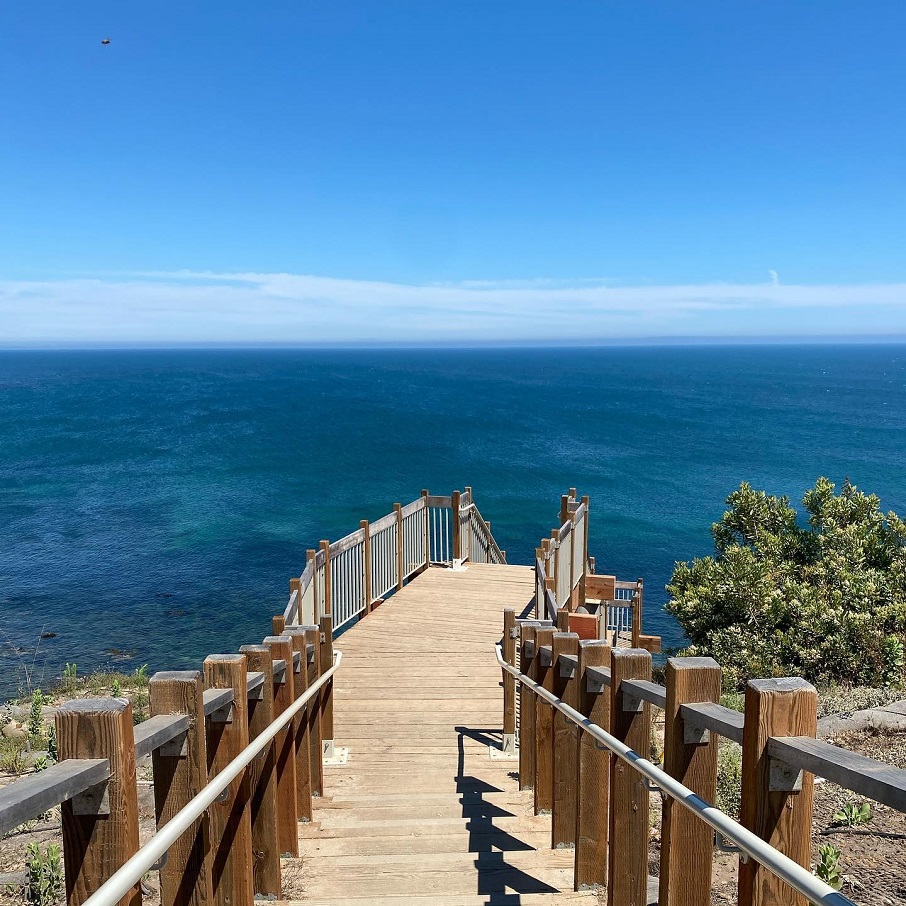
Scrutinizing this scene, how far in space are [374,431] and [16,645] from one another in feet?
170

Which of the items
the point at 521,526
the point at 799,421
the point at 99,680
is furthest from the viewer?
the point at 799,421

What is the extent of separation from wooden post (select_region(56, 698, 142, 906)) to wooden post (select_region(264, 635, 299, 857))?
2.07 metres

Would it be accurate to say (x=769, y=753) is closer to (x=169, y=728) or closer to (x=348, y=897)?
(x=169, y=728)

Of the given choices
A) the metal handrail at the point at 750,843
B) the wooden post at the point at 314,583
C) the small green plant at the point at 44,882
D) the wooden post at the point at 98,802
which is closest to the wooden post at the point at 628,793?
the metal handrail at the point at 750,843

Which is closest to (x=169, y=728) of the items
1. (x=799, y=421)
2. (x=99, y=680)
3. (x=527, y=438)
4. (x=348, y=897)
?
(x=348, y=897)

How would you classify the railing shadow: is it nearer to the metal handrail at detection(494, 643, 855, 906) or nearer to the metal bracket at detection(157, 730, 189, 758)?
the metal handrail at detection(494, 643, 855, 906)

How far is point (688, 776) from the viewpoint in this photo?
2.19 m

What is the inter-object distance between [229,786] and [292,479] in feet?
147

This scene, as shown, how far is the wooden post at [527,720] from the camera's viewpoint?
17.7 ft

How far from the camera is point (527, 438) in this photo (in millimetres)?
67312

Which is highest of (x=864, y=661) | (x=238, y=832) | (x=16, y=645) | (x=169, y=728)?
(x=169, y=728)

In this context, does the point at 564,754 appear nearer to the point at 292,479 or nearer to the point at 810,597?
the point at 810,597

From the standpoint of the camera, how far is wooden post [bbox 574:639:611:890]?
3.36m

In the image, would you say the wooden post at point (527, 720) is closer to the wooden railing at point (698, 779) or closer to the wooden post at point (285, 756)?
the wooden railing at point (698, 779)
